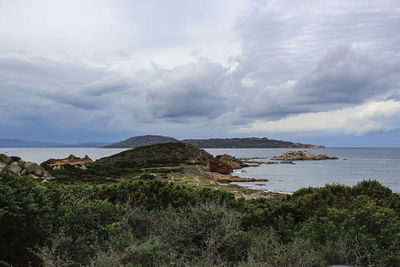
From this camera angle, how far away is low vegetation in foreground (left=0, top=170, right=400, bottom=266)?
5.44m

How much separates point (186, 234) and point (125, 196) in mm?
3685

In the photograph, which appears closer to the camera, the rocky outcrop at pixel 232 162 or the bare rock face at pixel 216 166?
the bare rock face at pixel 216 166

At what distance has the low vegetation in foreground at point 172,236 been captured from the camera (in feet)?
17.9

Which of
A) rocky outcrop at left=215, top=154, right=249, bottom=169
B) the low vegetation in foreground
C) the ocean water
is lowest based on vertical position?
the ocean water

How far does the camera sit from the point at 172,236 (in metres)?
6.83

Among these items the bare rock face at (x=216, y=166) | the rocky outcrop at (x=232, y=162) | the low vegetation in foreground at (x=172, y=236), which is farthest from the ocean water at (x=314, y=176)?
the low vegetation in foreground at (x=172, y=236)

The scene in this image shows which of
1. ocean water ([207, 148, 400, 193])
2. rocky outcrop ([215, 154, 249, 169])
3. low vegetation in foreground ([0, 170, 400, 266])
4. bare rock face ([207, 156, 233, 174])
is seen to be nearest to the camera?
low vegetation in foreground ([0, 170, 400, 266])

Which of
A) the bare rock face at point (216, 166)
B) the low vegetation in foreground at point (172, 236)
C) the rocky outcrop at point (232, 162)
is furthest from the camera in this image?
the rocky outcrop at point (232, 162)

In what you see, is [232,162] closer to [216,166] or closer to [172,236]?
[216,166]

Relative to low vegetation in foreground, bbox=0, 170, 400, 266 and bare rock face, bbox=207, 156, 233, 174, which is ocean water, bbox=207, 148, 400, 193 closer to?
bare rock face, bbox=207, 156, 233, 174

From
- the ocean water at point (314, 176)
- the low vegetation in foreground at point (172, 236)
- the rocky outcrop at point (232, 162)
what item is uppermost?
the low vegetation in foreground at point (172, 236)

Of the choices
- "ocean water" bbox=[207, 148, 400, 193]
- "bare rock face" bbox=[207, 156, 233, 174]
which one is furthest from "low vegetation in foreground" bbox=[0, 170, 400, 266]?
"bare rock face" bbox=[207, 156, 233, 174]

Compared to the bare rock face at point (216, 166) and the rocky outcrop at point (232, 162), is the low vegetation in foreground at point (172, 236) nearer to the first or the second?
the bare rock face at point (216, 166)

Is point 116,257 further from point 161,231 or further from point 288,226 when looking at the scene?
point 288,226
